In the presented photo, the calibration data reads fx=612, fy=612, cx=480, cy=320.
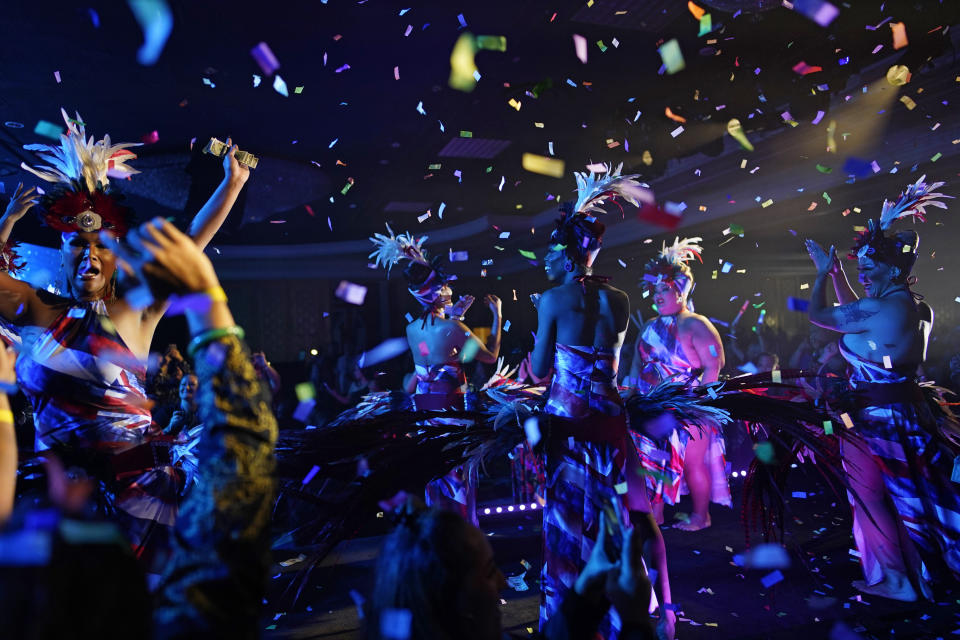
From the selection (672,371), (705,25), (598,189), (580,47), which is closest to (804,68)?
(705,25)

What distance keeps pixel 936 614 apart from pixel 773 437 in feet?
4.15

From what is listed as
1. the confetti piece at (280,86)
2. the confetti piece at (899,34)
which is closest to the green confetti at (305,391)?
the confetti piece at (280,86)

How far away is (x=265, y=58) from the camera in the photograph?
201 inches

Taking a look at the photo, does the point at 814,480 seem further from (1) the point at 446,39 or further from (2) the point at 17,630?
(2) the point at 17,630

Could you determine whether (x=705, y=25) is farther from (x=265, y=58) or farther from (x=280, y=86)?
(x=280, y=86)

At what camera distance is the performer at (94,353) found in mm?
2080

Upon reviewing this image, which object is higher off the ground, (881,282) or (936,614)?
(881,282)

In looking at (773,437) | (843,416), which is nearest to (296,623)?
(773,437)

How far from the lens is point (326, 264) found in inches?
566

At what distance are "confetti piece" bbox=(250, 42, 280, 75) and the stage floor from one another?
12.9 ft

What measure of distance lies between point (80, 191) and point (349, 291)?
1266cm

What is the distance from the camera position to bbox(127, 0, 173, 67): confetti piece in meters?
4.31

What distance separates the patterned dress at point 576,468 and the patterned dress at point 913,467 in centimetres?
167

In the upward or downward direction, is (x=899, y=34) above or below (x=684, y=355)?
above
